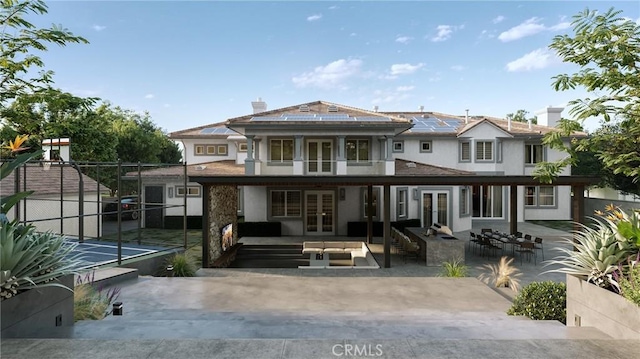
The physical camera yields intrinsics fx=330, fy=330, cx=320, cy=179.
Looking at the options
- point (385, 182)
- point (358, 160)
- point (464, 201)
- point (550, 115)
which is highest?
A: point (550, 115)

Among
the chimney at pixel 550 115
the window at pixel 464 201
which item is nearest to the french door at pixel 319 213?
the window at pixel 464 201

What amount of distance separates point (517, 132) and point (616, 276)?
67.6ft

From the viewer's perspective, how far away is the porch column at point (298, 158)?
55.6 feet

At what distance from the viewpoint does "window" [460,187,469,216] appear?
2072 centimetres

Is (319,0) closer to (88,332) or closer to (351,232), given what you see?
(351,232)

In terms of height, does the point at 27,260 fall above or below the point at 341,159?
below

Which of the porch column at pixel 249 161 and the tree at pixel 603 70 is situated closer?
the tree at pixel 603 70

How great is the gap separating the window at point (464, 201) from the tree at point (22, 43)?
19.9 metres

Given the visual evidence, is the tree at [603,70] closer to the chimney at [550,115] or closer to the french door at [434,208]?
the french door at [434,208]

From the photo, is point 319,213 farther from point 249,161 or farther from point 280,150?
point 249,161

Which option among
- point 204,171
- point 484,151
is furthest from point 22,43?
point 484,151

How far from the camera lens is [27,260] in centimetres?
413

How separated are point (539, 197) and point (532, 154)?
336cm

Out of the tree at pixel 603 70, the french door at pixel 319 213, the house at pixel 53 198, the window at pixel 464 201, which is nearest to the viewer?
the tree at pixel 603 70
